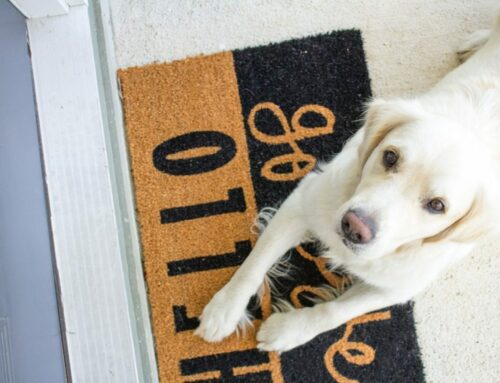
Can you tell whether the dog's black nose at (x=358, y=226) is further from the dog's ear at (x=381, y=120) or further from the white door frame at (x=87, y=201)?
the white door frame at (x=87, y=201)

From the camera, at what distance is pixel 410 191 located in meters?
1.29

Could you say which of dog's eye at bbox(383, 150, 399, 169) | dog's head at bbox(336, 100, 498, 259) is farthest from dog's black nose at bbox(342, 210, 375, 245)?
dog's eye at bbox(383, 150, 399, 169)

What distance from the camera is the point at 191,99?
201 cm

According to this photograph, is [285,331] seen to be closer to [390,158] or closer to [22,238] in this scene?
[390,158]

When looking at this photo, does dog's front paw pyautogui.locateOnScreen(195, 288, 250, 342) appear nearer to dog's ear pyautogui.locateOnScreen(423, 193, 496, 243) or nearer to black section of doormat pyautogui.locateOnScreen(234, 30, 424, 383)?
black section of doormat pyautogui.locateOnScreen(234, 30, 424, 383)

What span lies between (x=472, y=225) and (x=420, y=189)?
7.1 inches

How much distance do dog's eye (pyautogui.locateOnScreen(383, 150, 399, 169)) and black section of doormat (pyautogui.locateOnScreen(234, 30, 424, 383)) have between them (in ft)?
2.14

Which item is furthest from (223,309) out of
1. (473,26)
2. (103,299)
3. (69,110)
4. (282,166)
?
(473,26)

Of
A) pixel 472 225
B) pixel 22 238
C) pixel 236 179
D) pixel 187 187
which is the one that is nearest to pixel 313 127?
pixel 236 179

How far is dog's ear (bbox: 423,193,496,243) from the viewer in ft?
4.34

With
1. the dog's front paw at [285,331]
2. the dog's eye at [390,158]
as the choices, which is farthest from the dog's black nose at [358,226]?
the dog's front paw at [285,331]

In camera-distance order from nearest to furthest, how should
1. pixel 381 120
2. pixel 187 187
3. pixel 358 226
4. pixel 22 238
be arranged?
pixel 358 226, pixel 381 120, pixel 22 238, pixel 187 187

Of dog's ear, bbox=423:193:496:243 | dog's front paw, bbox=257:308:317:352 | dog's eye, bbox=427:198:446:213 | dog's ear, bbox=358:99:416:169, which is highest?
dog's ear, bbox=358:99:416:169

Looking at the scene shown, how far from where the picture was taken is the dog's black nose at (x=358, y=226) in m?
1.28
